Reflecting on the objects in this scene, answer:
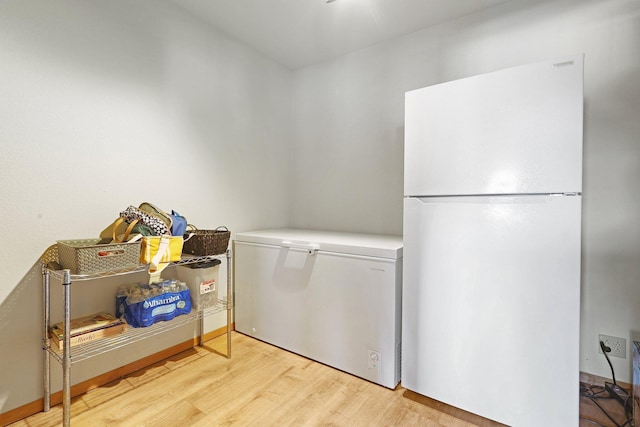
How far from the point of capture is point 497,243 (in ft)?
Result: 4.41

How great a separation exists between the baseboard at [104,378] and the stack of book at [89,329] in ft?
1.06

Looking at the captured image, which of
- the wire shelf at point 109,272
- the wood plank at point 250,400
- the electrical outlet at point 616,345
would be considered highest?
the wire shelf at point 109,272

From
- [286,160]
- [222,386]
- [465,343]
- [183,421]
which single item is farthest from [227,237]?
[465,343]

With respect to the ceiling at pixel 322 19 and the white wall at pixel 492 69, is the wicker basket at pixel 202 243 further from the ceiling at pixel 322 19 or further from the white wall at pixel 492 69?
the ceiling at pixel 322 19

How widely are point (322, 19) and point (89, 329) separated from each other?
7.72ft

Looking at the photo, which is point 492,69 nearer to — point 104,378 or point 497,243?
point 497,243

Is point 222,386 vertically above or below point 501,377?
below

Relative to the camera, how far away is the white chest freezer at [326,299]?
1.64 meters

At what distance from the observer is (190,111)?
207cm

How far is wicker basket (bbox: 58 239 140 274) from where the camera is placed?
1274mm

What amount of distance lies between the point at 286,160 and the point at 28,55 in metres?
1.85

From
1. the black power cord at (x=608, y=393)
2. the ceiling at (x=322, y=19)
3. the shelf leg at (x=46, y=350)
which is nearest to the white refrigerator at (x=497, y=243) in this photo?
the black power cord at (x=608, y=393)

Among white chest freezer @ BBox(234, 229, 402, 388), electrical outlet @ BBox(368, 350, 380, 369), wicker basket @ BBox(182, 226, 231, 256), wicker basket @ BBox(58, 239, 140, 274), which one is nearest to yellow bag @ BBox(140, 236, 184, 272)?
wicker basket @ BBox(58, 239, 140, 274)

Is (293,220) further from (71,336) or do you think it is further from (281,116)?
(71,336)
